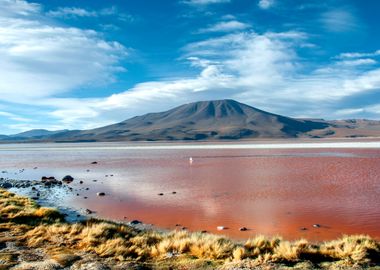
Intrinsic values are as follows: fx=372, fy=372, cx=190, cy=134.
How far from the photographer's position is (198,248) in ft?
33.7

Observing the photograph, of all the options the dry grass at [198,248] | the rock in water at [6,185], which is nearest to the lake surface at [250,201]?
the dry grass at [198,248]

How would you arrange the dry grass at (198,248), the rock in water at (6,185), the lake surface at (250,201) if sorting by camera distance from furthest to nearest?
the rock in water at (6,185), the lake surface at (250,201), the dry grass at (198,248)

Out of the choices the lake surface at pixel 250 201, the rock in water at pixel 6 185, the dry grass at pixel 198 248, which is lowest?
the lake surface at pixel 250 201

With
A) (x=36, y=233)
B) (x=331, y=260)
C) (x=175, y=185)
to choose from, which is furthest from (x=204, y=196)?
(x=331, y=260)

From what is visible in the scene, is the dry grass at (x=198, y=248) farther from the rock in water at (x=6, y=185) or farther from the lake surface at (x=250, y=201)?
the rock in water at (x=6, y=185)

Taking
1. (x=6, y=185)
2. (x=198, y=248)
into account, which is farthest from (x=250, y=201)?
(x=6, y=185)

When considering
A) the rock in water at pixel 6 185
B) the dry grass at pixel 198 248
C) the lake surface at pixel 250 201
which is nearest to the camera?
the dry grass at pixel 198 248

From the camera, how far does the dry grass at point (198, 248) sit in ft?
30.4

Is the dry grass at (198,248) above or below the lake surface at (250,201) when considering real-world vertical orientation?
above

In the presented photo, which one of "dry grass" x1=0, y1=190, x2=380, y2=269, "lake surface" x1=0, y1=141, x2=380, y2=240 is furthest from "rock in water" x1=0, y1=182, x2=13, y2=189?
"dry grass" x1=0, y1=190, x2=380, y2=269

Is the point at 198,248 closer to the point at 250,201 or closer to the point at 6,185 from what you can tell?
the point at 250,201

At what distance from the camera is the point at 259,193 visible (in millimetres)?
22625

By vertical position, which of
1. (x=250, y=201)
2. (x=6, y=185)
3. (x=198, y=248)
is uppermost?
(x=198, y=248)

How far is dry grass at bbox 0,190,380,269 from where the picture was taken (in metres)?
9.27
